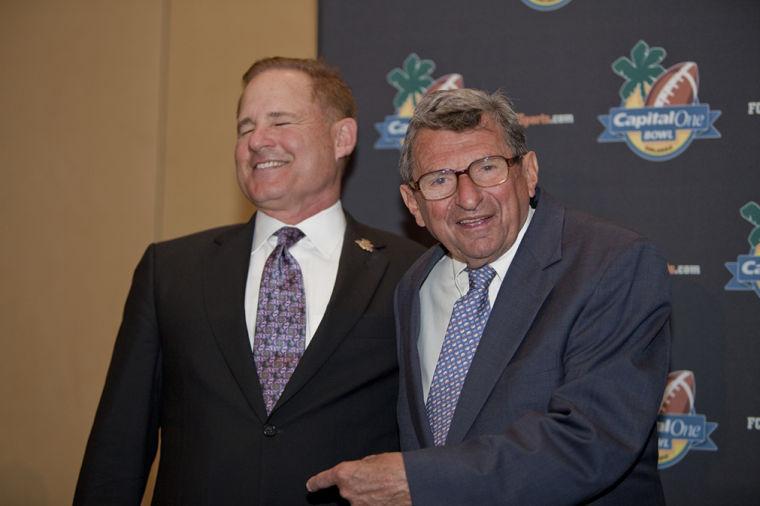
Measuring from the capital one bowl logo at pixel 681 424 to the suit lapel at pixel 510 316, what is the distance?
1.02 m

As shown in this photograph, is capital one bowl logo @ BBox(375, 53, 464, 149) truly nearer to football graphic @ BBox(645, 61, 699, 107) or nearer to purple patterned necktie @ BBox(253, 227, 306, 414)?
football graphic @ BBox(645, 61, 699, 107)

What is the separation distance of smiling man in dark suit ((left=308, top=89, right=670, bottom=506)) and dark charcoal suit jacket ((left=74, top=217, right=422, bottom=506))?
0.13 meters

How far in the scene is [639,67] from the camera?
2.82 meters

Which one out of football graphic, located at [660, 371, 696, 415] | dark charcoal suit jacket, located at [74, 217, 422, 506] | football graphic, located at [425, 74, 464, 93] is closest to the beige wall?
football graphic, located at [425, 74, 464, 93]

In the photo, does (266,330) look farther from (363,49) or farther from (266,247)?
(363,49)

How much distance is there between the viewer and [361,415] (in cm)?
225

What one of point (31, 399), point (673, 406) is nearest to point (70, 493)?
point (31, 399)

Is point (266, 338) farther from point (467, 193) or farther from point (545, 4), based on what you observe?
point (545, 4)

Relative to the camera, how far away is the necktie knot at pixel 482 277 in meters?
2.11

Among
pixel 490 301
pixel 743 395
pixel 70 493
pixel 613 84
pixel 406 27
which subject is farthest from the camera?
pixel 70 493

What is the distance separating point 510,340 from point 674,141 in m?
1.26

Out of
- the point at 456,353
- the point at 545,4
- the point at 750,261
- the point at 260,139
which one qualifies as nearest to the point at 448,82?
the point at 545,4

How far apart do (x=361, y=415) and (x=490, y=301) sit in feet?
1.60

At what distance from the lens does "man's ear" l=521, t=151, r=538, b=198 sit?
217 cm
